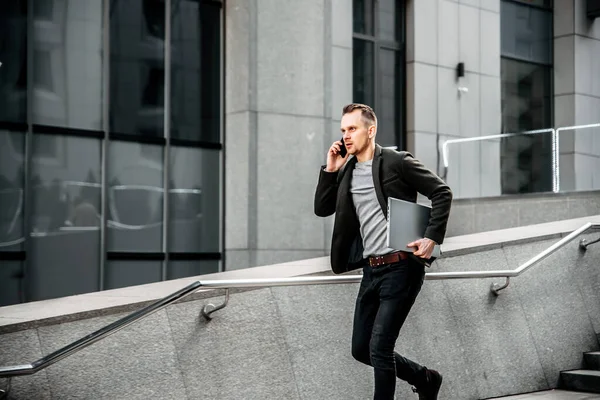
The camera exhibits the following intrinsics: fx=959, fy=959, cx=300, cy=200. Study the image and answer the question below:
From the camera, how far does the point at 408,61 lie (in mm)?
20984

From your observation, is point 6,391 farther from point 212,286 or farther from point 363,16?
point 363,16

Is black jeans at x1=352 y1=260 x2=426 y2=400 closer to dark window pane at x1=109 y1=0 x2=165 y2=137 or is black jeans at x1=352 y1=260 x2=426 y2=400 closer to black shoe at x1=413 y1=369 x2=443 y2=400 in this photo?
black shoe at x1=413 y1=369 x2=443 y2=400

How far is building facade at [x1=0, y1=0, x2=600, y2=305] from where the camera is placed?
15.0m

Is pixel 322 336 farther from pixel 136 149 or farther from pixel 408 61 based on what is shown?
pixel 408 61

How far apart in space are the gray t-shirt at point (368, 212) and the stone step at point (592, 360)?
12.7 feet

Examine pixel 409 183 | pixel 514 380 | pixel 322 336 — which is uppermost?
pixel 409 183

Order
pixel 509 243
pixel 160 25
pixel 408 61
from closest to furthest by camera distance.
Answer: pixel 509 243 < pixel 160 25 < pixel 408 61

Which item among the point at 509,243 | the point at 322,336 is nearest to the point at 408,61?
the point at 509,243

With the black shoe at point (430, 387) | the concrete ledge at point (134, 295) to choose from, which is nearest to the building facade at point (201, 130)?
the concrete ledge at point (134, 295)

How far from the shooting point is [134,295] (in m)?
6.93

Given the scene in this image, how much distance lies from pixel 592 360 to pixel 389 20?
13.0m

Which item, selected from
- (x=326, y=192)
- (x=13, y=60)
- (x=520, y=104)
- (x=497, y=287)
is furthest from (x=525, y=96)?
(x=326, y=192)

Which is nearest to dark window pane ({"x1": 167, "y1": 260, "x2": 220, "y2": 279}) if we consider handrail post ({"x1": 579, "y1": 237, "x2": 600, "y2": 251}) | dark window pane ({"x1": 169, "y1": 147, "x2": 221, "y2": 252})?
dark window pane ({"x1": 169, "y1": 147, "x2": 221, "y2": 252})

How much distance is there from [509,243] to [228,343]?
3.46 meters
